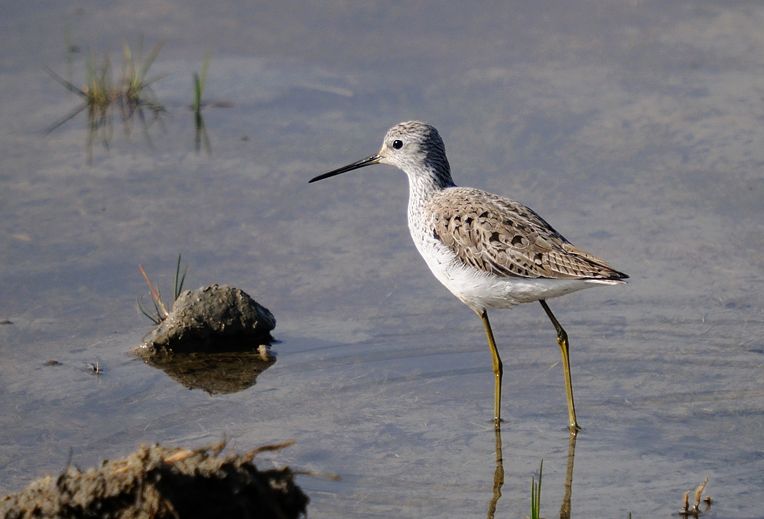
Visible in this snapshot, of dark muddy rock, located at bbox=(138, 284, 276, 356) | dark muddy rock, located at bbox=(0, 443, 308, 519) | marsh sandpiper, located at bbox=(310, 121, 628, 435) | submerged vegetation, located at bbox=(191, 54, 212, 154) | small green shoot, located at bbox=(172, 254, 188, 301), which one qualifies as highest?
submerged vegetation, located at bbox=(191, 54, 212, 154)

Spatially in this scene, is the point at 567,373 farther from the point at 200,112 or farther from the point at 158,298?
the point at 200,112

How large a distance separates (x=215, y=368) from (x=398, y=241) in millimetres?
1980

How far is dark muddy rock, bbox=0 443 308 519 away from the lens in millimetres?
4797

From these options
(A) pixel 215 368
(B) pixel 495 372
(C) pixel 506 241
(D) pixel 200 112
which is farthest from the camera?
(D) pixel 200 112

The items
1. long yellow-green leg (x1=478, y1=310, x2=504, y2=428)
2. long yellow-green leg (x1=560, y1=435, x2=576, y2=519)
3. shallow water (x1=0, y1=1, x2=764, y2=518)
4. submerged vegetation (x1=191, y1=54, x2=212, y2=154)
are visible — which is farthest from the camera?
submerged vegetation (x1=191, y1=54, x2=212, y2=154)

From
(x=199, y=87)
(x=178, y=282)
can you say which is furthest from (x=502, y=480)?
(x=199, y=87)

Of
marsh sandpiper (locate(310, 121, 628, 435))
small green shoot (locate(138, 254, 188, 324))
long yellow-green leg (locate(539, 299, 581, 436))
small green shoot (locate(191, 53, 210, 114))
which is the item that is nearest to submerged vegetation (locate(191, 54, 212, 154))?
small green shoot (locate(191, 53, 210, 114))

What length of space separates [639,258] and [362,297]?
1.92 metres

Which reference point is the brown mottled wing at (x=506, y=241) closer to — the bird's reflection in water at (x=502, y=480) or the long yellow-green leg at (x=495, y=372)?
the long yellow-green leg at (x=495, y=372)

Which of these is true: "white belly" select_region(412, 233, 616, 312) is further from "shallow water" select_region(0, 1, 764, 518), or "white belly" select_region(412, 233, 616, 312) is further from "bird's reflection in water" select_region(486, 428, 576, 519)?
"bird's reflection in water" select_region(486, 428, 576, 519)

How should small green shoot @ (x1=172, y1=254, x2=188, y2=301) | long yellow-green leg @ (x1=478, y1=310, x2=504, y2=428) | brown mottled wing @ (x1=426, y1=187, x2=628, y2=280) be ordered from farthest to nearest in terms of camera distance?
1. small green shoot @ (x1=172, y1=254, x2=188, y2=301)
2. long yellow-green leg @ (x1=478, y1=310, x2=504, y2=428)
3. brown mottled wing @ (x1=426, y1=187, x2=628, y2=280)

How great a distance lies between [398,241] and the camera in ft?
30.5

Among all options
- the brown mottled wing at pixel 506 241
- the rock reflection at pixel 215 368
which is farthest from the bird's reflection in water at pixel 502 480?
the rock reflection at pixel 215 368

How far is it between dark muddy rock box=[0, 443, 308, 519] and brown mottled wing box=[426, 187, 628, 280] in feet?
8.55
